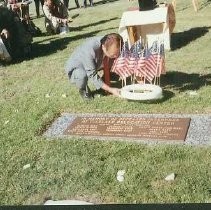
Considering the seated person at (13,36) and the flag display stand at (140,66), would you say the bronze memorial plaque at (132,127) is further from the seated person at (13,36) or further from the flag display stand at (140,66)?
the seated person at (13,36)

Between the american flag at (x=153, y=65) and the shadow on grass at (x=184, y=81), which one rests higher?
the american flag at (x=153, y=65)

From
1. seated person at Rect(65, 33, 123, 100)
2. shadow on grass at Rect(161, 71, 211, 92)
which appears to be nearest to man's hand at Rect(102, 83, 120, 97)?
seated person at Rect(65, 33, 123, 100)

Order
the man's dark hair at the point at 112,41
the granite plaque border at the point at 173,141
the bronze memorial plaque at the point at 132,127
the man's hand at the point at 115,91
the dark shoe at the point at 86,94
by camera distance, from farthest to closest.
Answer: the dark shoe at the point at 86,94 → the man's hand at the point at 115,91 → the man's dark hair at the point at 112,41 → the bronze memorial plaque at the point at 132,127 → the granite plaque border at the point at 173,141

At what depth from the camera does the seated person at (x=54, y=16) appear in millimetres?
16500

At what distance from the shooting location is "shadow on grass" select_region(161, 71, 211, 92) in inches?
337

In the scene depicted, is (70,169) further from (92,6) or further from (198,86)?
(92,6)

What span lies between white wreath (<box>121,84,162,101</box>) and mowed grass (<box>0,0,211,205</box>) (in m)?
0.15

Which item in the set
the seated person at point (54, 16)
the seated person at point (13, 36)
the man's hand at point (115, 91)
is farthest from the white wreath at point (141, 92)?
the seated person at point (54, 16)

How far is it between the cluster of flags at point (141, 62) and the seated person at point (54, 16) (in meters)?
8.89

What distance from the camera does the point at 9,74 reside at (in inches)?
453

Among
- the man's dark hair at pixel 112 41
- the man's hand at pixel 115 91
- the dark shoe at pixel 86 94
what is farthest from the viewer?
the dark shoe at pixel 86 94

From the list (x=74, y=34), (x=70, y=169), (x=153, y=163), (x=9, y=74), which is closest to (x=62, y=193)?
(x=70, y=169)

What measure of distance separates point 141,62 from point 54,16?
9508mm

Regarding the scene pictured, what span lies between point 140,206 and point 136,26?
25.6 ft
